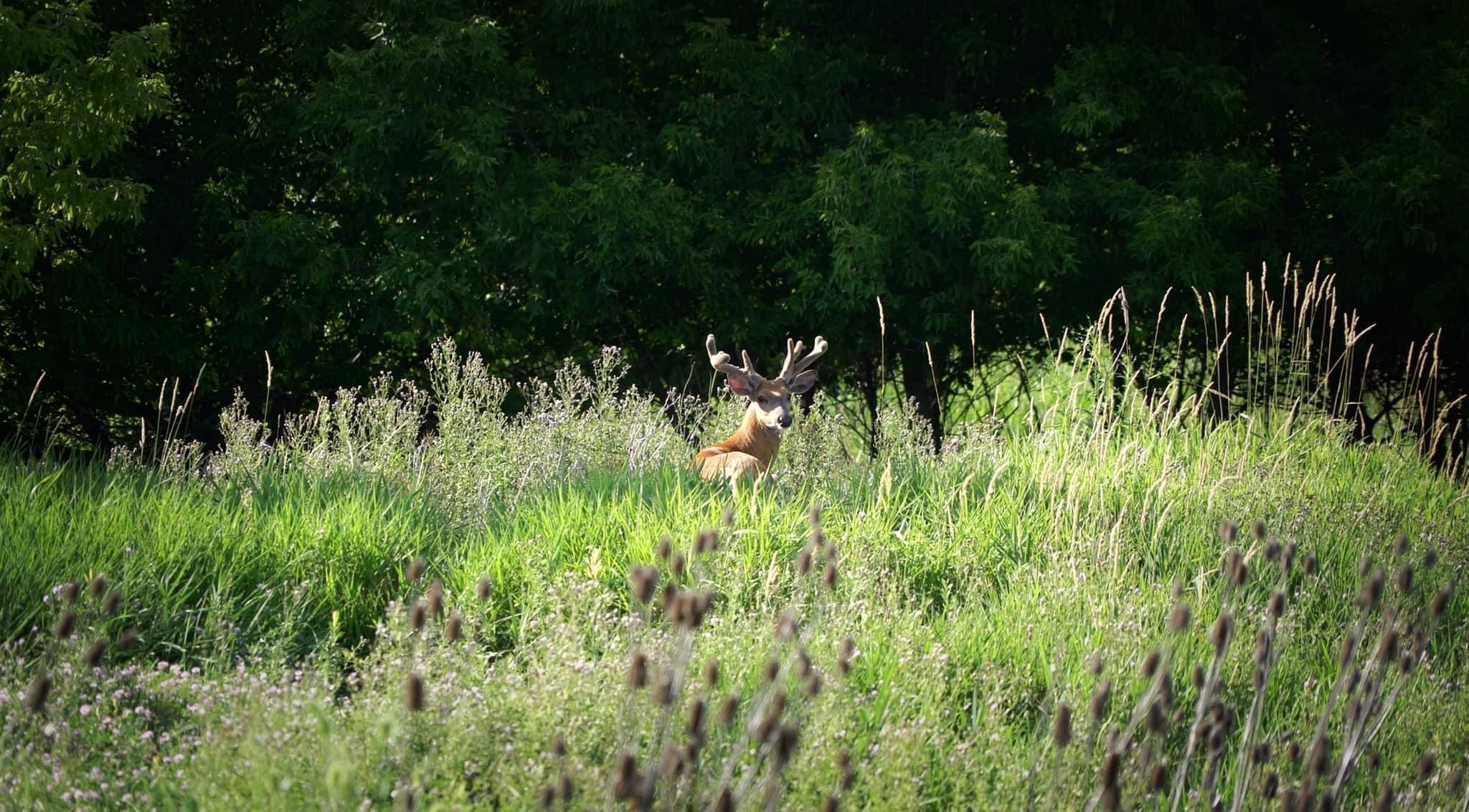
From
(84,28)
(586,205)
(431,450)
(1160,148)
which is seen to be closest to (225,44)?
(84,28)

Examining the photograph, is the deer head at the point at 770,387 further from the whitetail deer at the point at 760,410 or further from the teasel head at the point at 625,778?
the teasel head at the point at 625,778

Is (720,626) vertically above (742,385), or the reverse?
(742,385)

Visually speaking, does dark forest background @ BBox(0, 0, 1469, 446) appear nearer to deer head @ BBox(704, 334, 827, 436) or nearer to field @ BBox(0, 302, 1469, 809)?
deer head @ BBox(704, 334, 827, 436)

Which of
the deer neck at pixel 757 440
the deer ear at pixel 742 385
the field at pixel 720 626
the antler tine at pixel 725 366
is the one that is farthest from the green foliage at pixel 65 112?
the deer neck at pixel 757 440

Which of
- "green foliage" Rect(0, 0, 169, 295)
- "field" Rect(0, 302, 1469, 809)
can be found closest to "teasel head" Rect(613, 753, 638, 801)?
"field" Rect(0, 302, 1469, 809)

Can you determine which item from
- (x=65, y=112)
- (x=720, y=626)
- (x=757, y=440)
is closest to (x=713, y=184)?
(x=757, y=440)

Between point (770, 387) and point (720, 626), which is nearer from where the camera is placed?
point (720, 626)

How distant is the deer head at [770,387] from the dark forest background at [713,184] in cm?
306

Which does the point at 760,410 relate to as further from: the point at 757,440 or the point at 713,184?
the point at 713,184

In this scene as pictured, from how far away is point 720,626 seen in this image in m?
4.34

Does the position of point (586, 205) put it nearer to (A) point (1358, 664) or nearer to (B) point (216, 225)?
(B) point (216, 225)

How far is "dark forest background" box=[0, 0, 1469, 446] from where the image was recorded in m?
11.4

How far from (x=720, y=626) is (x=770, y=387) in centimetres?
360

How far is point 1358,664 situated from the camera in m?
4.94
